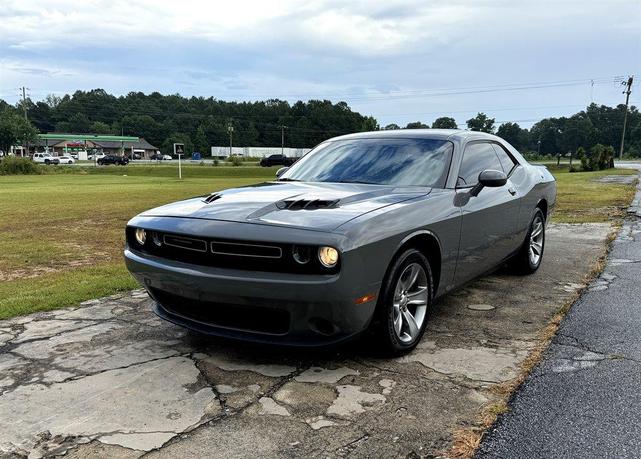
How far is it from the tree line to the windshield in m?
106

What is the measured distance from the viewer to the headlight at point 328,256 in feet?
9.22

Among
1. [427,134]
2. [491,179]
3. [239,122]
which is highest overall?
[239,122]

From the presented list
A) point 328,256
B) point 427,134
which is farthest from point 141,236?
point 427,134

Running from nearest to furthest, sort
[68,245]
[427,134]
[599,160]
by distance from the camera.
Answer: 1. [427,134]
2. [68,245]
3. [599,160]

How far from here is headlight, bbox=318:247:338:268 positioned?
2811mm

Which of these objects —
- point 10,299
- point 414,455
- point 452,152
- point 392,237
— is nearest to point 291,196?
point 392,237

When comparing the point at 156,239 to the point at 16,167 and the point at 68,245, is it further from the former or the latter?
the point at 16,167

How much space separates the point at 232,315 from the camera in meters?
3.12

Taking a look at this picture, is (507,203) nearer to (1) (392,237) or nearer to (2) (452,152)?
(2) (452,152)

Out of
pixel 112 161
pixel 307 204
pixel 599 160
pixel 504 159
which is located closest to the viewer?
pixel 307 204

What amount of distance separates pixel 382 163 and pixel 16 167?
47.0 metres

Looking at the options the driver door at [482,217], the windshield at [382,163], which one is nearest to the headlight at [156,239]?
the windshield at [382,163]

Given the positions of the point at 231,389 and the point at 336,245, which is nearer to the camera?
the point at 336,245

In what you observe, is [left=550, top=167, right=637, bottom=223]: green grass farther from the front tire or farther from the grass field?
the front tire
